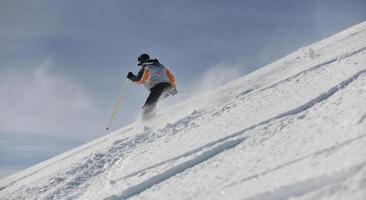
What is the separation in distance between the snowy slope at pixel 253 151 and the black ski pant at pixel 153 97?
1.31 metres

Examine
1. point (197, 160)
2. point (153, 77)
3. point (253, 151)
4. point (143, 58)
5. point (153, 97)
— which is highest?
point (143, 58)

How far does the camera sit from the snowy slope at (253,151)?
183 inches

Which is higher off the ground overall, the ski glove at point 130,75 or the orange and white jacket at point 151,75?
the ski glove at point 130,75

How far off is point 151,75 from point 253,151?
6.90 metres

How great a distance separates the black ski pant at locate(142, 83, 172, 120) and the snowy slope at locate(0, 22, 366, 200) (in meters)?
1.31

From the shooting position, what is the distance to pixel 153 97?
40.7 ft

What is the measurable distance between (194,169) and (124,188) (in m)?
1.05

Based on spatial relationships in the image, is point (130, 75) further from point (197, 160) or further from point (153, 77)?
point (197, 160)

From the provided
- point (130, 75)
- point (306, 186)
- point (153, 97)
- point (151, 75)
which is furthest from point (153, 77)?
point (306, 186)

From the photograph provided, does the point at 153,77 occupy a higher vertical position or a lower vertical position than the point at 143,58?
lower

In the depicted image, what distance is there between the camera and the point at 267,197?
4.62 metres

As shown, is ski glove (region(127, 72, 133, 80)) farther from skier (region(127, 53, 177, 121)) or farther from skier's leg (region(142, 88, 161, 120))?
skier's leg (region(142, 88, 161, 120))

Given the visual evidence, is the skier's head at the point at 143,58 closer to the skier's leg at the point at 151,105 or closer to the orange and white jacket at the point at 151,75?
the orange and white jacket at the point at 151,75

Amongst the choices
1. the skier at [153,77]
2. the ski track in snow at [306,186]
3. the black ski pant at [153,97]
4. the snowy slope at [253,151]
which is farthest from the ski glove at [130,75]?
the ski track in snow at [306,186]
